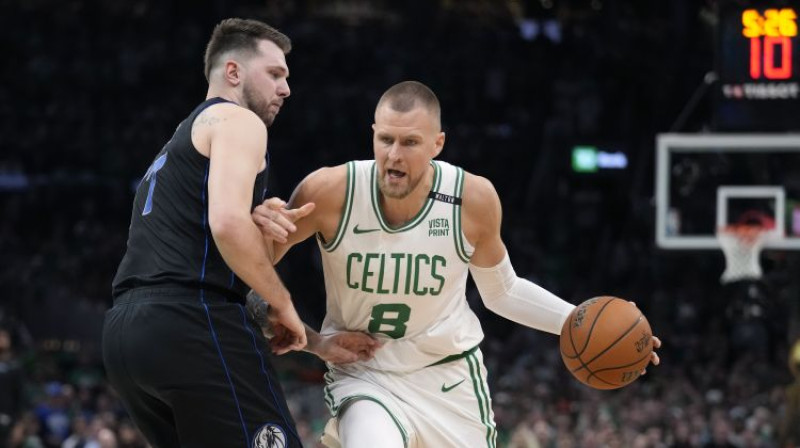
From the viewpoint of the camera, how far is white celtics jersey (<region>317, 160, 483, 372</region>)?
471 cm

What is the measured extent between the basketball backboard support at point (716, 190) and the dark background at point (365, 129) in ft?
16.5

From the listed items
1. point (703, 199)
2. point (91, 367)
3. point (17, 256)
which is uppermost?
point (703, 199)

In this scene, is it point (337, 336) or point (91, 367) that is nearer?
point (337, 336)

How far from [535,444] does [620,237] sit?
670cm

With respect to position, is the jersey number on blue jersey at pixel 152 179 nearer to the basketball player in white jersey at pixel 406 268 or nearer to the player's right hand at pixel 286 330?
the player's right hand at pixel 286 330

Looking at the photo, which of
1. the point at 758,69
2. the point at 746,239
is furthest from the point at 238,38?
the point at 746,239

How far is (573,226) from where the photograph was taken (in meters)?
17.7

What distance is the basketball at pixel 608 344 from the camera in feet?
15.8

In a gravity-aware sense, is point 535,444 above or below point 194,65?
below

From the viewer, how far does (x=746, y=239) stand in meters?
10.5

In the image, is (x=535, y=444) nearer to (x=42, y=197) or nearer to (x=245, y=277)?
(x=245, y=277)

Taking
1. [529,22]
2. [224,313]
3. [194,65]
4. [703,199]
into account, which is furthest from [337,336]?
[529,22]

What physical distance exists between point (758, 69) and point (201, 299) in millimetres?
6622

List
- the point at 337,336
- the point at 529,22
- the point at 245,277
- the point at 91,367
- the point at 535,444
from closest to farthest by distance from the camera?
the point at 245,277 → the point at 337,336 → the point at 535,444 → the point at 91,367 → the point at 529,22
